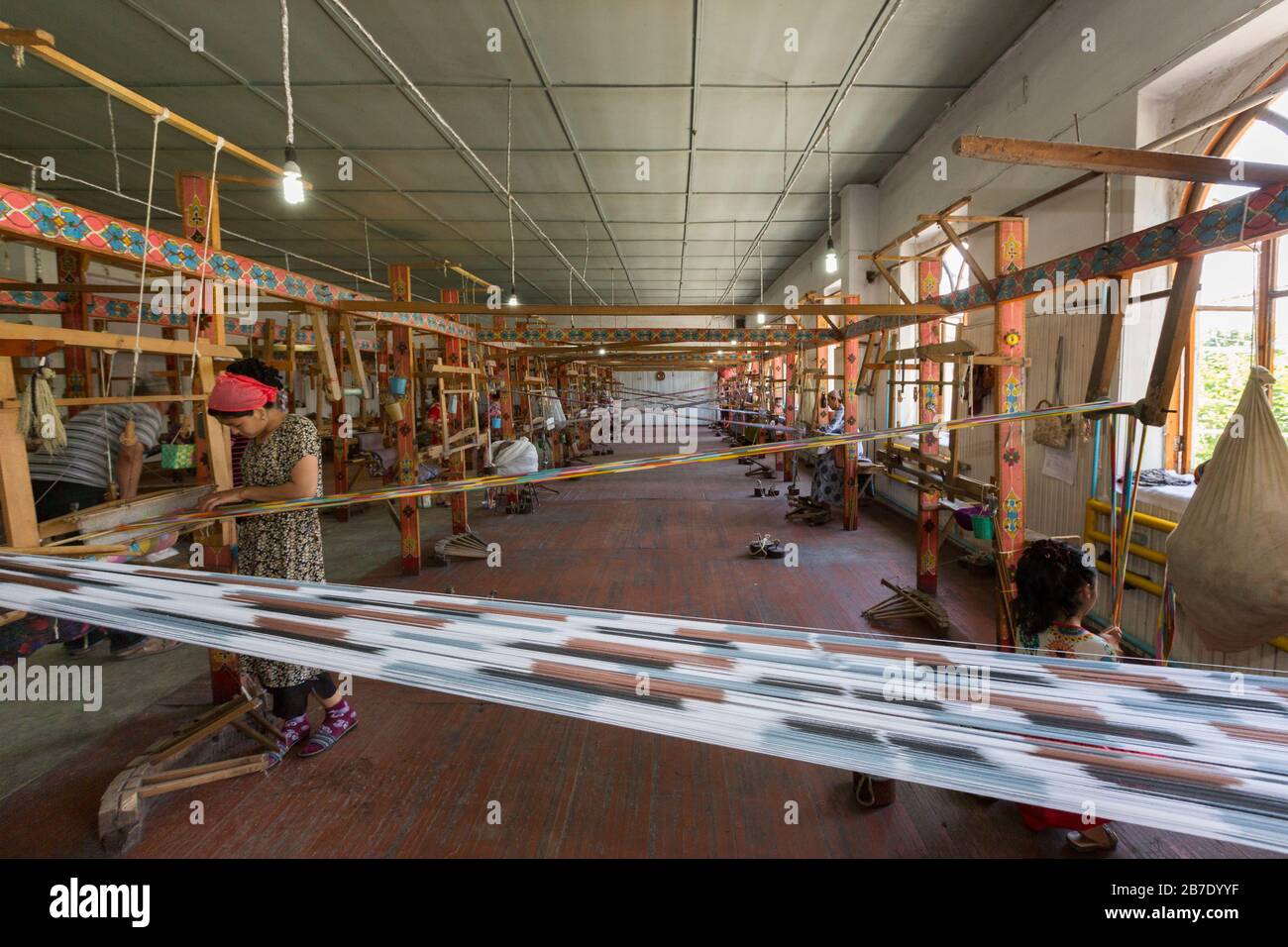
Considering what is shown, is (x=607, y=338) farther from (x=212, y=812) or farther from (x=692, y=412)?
(x=692, y=412)

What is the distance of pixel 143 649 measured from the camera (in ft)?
11.5

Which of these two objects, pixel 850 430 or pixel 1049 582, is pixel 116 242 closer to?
pixel 1049 582

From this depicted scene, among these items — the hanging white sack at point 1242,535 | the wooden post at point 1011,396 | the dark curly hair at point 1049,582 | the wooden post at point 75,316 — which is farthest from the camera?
the wooden post at point 75,316

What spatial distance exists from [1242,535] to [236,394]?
10.6 feet

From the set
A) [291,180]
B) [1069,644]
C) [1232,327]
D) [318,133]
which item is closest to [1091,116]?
[1232,327]

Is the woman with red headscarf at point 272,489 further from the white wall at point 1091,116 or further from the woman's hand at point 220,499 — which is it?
the white wall at point 1091,116

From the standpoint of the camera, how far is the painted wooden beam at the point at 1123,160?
1625 millimetres

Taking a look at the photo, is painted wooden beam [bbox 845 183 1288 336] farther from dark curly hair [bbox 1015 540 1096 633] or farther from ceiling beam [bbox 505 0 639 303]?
ceiling beam [bbox 505 0 639 303]

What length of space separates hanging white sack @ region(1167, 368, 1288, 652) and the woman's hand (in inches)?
126

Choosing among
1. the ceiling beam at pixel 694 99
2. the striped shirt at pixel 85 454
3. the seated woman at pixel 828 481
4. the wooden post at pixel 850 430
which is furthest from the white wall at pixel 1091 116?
the striped shirt at pixel 85 454

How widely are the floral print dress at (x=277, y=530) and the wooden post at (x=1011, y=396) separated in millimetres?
3123

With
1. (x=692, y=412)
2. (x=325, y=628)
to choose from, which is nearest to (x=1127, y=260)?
(x=325, y=628)

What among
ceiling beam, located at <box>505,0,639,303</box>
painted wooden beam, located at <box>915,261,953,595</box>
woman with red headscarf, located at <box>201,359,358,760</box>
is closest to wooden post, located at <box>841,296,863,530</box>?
painted wooden beam, located at <box>915,261,953,595</box>

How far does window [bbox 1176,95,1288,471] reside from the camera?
283 centimetres
